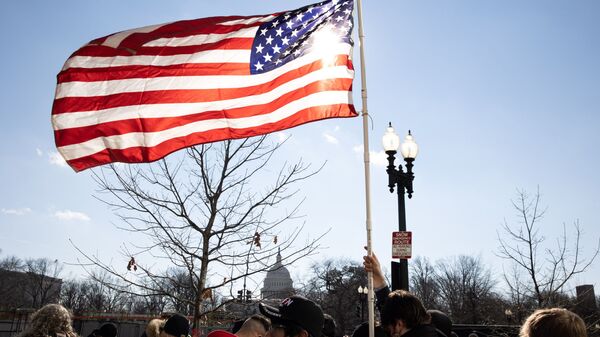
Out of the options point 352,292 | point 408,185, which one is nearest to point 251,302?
point 408,185

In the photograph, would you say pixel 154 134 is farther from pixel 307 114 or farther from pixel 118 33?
pixel 307 114

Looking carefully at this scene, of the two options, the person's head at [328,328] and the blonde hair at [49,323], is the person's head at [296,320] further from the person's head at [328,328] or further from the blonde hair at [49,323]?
the person's head at [328,328]

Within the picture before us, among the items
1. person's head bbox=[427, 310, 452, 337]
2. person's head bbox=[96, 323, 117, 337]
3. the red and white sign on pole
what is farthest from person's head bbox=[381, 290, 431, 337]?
person's head bbox=[96, 323, 117, 337]

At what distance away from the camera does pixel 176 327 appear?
5.79 m

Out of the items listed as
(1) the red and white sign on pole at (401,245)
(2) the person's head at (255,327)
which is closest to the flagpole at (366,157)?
(2) the person's head at (255,327)

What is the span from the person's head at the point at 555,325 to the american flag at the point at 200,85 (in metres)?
3.50

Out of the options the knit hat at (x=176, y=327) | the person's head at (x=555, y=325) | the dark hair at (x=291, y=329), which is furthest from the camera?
the knit hat at (x=176, y=327)

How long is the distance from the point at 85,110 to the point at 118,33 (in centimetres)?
115

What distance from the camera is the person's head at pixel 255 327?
11.4 feet

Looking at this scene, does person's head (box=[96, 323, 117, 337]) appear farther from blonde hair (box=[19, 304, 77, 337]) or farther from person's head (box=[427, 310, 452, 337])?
person's head (box=[427, 310, 452, 337])

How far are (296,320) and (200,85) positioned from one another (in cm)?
380

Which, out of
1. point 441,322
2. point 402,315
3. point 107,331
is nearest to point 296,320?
point 402,315

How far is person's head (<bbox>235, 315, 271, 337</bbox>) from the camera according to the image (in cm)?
348

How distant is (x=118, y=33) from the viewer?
6.05m
